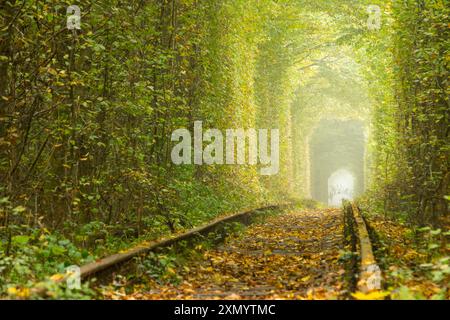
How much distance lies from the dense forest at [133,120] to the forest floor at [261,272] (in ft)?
3.31

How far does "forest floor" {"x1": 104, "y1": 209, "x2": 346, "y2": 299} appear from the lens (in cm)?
692

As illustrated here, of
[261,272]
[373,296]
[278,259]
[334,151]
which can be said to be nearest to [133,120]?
[278,259]

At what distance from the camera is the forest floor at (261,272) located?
6.92 meters

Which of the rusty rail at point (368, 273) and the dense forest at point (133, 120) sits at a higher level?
the dense forest at point (133, 120)

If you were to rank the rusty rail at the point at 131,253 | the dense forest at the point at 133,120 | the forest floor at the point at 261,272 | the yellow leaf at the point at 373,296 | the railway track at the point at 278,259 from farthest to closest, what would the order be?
the dense forest at the point at 133,120, the forest floor at the point at 261,272, the railway track at the point at 278,259, the rusty rail at the point at 131,253, the yellow leaf at the point at 373,296

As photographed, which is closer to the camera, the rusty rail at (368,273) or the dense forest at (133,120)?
the rusty rail at (368,273)

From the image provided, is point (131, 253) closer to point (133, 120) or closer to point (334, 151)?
point (133, 120)

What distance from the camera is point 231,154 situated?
20.6 m

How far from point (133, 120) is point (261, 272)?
415 cm

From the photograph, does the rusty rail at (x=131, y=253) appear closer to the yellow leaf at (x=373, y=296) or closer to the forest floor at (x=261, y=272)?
the forest floor at (x=261, y=272)

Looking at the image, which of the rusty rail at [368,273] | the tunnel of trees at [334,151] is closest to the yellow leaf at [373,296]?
the rusty rail at [368,273]

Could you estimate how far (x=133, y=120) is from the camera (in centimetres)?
1143

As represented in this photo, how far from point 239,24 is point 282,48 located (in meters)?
14.1

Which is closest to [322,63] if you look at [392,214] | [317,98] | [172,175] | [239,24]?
[317,98]
